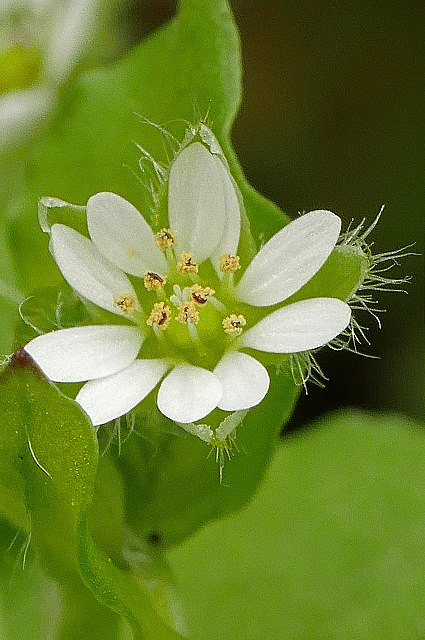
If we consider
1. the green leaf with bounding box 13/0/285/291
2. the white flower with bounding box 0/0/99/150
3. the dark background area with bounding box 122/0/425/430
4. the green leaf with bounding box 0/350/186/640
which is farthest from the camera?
the dark background area with bounding box 122/0/425/430

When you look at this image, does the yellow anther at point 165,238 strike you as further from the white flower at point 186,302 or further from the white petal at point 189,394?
the white petal at point 189,394

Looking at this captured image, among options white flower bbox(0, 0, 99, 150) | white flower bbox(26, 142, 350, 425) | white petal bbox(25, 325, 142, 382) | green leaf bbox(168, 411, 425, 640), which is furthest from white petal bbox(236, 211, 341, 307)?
white flower bbox(0, 0, 99, 150)

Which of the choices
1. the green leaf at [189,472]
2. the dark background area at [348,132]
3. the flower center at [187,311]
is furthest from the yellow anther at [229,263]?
the dark background area at [348,132]

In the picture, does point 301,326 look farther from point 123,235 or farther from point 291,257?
point 123,235

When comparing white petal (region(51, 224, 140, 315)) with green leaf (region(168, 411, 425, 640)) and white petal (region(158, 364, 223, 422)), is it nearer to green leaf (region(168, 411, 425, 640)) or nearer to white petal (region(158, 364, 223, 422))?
white petal (region(158, 364, 223, 422))

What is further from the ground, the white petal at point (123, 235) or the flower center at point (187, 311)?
the white petal at point (123, 235)

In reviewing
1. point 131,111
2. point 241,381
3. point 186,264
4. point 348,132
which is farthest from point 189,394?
point 348,132

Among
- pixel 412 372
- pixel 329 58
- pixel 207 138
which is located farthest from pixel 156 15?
pixel 207 138
